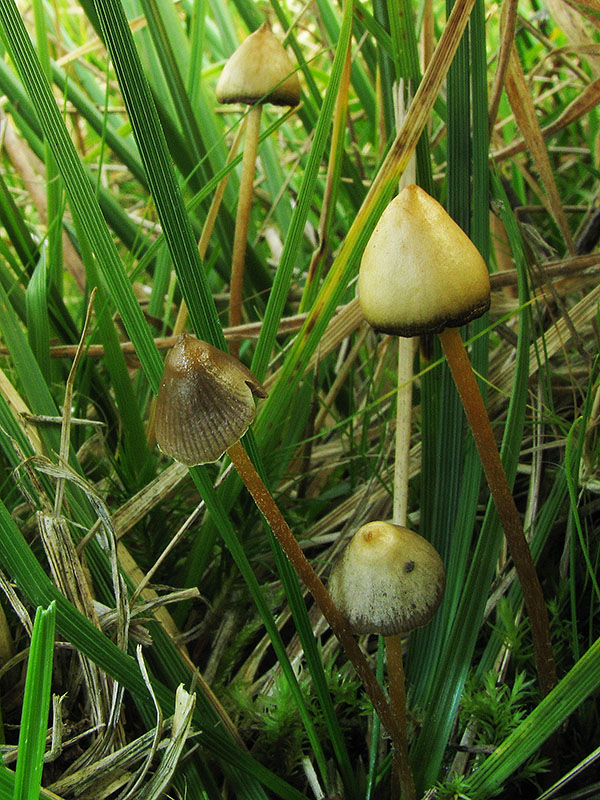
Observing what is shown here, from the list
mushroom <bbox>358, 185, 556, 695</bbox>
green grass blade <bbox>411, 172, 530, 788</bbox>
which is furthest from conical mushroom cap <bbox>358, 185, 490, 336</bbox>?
green grass blade <bbox>411, 172, 530, 788</bbox>

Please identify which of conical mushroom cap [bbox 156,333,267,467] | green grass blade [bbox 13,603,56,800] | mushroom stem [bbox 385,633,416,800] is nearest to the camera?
green grass blade [bbox 13,603,56,800]

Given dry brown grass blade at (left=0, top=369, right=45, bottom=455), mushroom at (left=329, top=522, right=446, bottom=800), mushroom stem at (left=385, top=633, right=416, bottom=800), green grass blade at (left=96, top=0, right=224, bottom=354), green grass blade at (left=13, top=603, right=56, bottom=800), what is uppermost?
green grass blade at (left=96, top=0, right=224, bottom=354)

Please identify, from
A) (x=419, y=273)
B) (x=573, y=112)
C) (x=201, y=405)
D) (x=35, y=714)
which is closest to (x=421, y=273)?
(x=419, y=273)

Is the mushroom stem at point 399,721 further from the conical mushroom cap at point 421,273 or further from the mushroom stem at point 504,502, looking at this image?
the conical mushroom cap at point 421,273

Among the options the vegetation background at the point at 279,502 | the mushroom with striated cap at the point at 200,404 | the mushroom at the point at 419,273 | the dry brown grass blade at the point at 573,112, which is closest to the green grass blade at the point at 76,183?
the vegetation background at the point at 279,502

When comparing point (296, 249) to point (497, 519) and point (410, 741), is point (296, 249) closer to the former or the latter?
point (497, 519)

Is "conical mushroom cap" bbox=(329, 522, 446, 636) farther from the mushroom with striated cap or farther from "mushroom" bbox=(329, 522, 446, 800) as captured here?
the mushroom with striated cap
